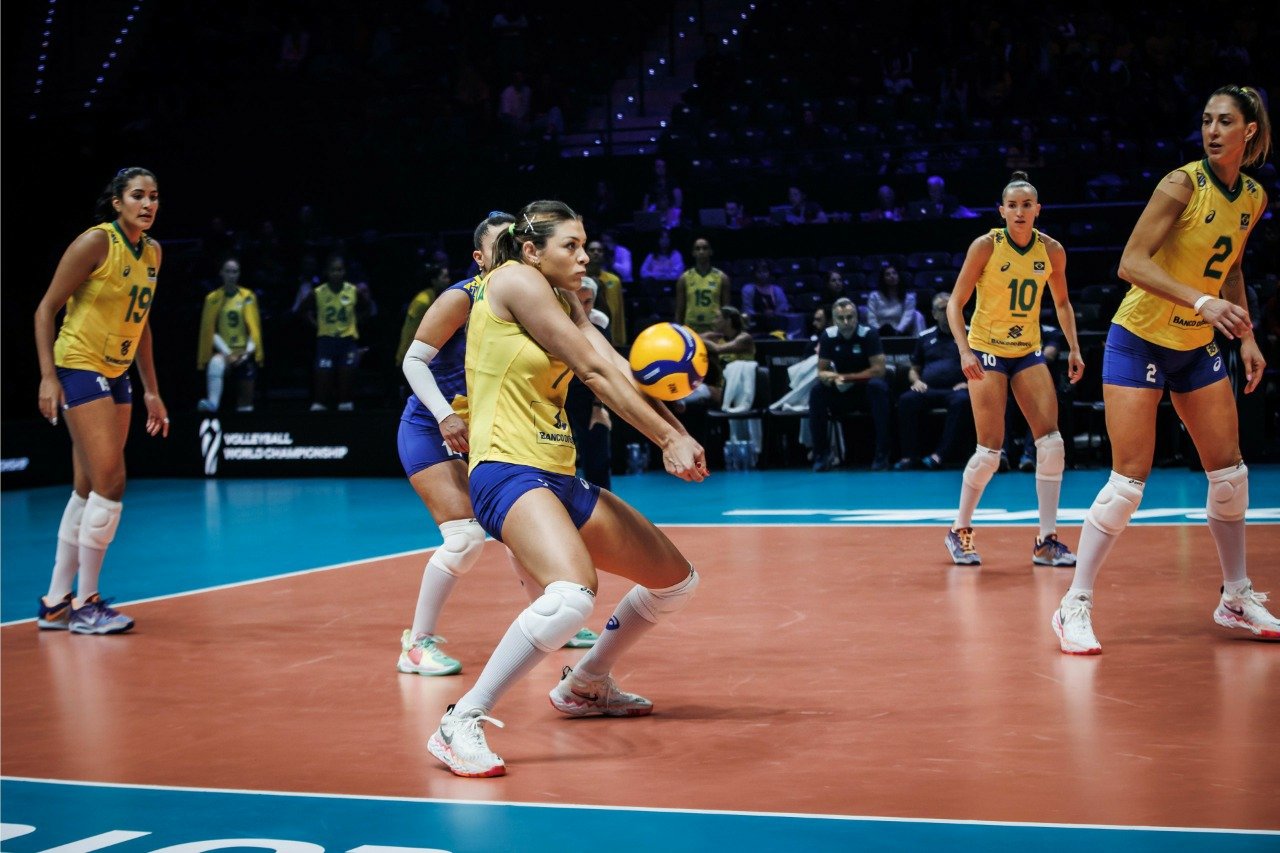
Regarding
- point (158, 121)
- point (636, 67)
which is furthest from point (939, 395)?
point (158, 121)

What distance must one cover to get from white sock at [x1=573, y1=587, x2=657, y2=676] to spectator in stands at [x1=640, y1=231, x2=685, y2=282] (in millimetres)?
12923

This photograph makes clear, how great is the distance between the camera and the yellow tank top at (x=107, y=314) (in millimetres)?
7102

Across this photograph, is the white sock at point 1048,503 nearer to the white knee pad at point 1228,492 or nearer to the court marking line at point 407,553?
the court marking line at point 407,553

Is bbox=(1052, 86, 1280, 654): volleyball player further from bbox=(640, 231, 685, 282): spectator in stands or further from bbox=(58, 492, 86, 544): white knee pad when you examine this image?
bbox=(640, 231, 685, 282): spectator in stands

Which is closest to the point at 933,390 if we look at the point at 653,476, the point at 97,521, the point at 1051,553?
the point at 653,476

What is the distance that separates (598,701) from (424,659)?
106 cm

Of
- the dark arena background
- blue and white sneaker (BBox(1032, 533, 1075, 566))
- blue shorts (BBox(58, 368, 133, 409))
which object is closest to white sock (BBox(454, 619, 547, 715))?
the dark arena background

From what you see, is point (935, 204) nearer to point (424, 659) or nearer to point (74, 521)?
point (74, 521)

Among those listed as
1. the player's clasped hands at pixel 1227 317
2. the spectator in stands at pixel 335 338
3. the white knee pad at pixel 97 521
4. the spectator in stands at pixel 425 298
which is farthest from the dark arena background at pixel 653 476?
the player's clasped hands at pixel 1227 317

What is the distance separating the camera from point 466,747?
429 cm

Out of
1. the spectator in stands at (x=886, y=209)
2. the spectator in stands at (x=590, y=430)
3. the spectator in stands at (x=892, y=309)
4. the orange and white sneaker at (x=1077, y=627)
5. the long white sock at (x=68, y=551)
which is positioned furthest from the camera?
the spectator in stands at (x=886, y=209)

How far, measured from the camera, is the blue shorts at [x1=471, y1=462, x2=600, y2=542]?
4434 mm

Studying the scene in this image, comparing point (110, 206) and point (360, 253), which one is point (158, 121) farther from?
point (110, 206)

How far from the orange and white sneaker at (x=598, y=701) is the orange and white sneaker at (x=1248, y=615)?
261cm
